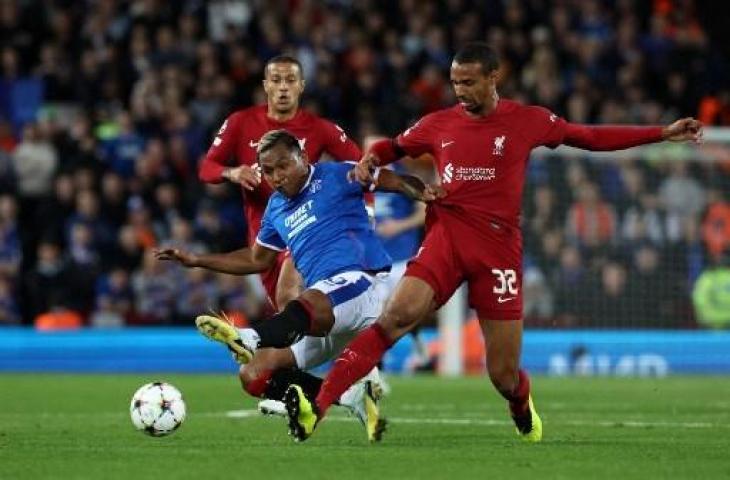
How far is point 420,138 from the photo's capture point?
393 inches

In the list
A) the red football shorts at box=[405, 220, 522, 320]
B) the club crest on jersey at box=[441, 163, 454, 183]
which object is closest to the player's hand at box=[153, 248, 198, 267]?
the red football shorts at box=[405, 220, 522, 320]

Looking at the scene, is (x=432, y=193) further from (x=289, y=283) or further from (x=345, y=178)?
(x=289, y=283)

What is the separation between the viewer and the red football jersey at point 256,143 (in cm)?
1135

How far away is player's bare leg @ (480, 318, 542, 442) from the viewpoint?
9727mm

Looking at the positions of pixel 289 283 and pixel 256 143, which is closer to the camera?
pixel 289 283

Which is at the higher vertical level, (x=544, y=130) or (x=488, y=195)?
(x=544, y=130)

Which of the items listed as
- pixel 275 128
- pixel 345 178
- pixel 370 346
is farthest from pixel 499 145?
pixel 275 128

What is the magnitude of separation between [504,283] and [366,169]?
3.35 ft

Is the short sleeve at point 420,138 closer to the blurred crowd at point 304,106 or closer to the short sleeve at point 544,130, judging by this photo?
the short sleeve at point 544,130

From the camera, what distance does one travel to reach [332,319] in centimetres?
970

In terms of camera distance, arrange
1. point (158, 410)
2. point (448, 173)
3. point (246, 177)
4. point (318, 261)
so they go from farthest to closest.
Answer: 1. point (246, 177)
2. point (318, 261)
3. point (448, 173)
4. point (158, 410)

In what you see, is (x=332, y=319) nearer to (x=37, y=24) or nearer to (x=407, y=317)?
(x=407, y=317)

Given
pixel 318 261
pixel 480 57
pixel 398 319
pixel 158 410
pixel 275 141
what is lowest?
pixel 158 410

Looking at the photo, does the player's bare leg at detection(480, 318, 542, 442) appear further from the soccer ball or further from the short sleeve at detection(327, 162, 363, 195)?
the soccer ball
